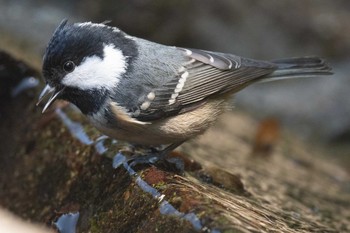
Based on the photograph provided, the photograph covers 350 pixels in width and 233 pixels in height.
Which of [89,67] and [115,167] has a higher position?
[89,67]

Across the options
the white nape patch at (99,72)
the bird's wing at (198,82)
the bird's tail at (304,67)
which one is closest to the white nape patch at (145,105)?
the bird's wing at (198,82)

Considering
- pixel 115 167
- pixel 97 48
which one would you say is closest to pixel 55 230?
pixel 115 167

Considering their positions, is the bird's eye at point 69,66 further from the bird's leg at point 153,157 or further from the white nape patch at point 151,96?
the bird's leg at point 153,157

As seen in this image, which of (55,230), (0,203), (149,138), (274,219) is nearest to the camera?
(274,219)

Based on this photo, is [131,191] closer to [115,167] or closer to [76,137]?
[115,167]

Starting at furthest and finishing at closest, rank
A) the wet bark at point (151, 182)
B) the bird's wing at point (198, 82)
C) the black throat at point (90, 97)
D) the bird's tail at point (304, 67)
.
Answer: the bird's tail at point (304, 67)
the bird's wing at point (198, 82)
the black throat at point (90, 97)
the wet bark at point (151, 182)

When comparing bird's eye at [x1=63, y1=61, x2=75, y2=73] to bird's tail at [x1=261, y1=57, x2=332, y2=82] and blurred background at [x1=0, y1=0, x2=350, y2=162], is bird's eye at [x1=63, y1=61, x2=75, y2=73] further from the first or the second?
blurred background at [x1=0, y1=0, x2=350, y2=162]

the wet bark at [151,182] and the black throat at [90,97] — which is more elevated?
the black throat at [90,97]
